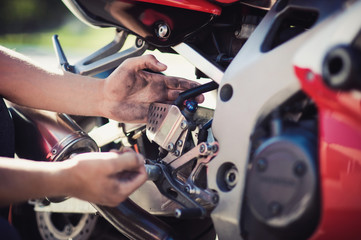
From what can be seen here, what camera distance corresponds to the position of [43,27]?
30.7 feet

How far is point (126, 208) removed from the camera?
114 cm

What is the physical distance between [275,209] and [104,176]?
1.18 feet

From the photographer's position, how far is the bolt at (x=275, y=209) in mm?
736

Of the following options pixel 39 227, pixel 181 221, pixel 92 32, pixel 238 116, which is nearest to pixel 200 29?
pixel 238 116

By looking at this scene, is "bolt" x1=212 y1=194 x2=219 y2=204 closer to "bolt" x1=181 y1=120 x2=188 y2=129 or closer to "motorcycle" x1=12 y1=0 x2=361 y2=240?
"motorcycle" x1=12 y1=0 x2=361 y2=240

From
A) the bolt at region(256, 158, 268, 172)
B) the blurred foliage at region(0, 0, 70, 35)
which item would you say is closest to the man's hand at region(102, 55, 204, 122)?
the bolt at region(256, 158, 268, 172)

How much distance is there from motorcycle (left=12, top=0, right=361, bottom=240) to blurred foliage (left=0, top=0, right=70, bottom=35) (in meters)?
8.47

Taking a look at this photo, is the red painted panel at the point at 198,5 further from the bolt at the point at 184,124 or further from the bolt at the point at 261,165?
the bolt at the point at 261,165

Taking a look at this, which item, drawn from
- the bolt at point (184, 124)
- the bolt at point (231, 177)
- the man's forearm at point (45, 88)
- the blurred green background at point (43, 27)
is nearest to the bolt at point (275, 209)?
the bolt at point (231, 177)

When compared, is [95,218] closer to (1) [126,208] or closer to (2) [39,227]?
(2) [39,227]

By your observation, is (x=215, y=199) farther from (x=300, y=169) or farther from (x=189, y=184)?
(x=300, y=169)

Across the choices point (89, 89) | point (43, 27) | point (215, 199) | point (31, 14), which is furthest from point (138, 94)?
point (31, 14)

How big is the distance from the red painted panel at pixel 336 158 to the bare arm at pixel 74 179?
1.30ft

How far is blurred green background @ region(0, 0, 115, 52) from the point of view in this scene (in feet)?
26.5
